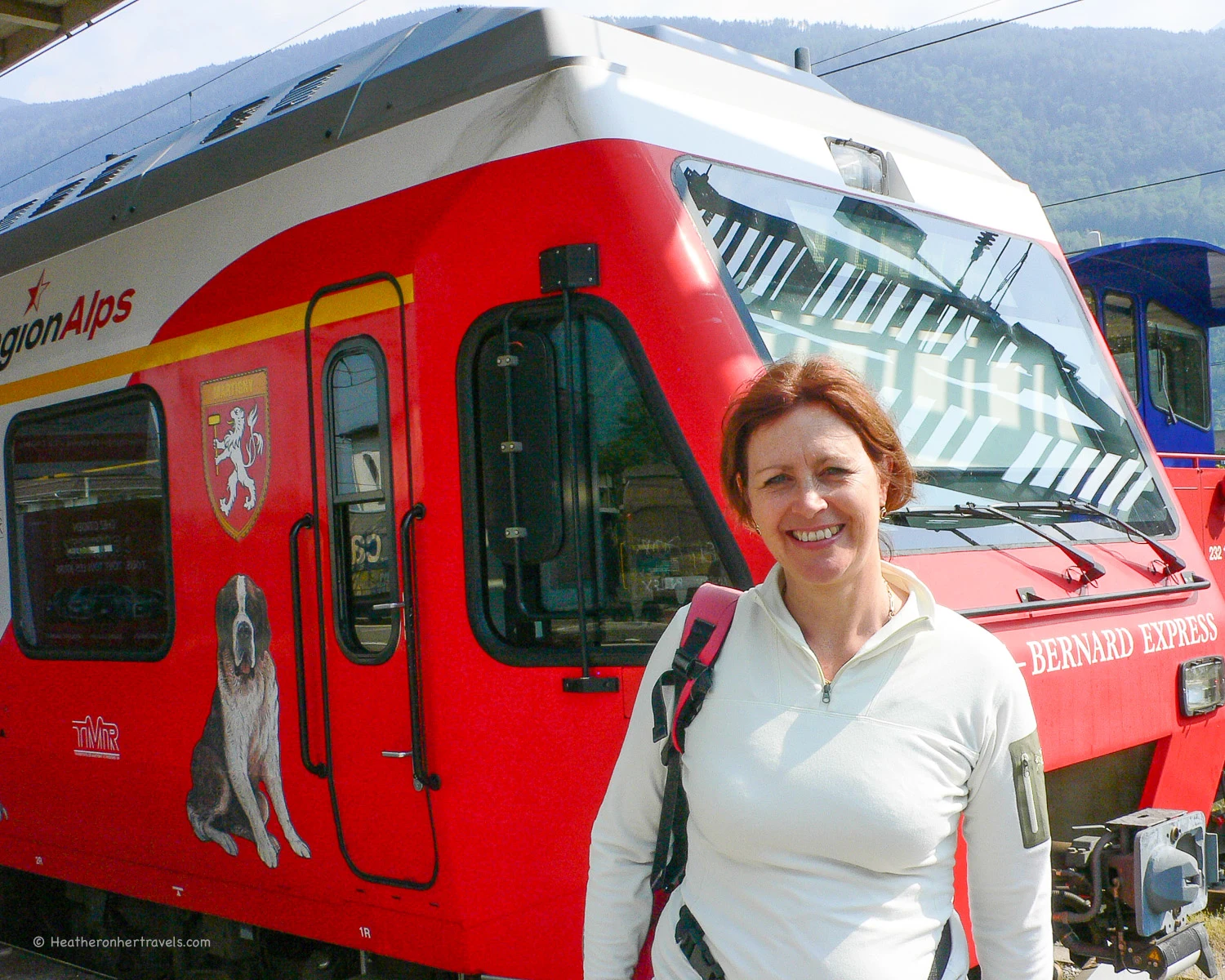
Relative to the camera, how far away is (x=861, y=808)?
6.22 feet

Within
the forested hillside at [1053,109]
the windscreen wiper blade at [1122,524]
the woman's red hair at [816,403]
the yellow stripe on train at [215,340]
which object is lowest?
the windscreen wiper blade at [1122,524]

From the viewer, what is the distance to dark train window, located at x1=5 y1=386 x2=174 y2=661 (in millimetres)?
4516

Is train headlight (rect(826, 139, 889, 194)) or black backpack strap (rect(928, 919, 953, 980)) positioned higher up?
train headlight (rect(826, 139, 889, 194))

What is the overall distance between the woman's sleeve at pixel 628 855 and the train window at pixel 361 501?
149 centimetres

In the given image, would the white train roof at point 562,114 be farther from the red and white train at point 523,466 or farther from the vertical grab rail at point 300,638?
the vertical grab rail at point 300,638

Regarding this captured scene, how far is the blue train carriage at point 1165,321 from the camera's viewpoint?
9.47 meters

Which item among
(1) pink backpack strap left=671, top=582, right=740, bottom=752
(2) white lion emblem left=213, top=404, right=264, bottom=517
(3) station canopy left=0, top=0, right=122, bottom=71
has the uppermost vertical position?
(3) station canopy left=0, top=0, right=122, bottom=71

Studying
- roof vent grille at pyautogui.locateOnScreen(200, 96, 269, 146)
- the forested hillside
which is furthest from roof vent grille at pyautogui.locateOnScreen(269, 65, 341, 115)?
the forested hillside

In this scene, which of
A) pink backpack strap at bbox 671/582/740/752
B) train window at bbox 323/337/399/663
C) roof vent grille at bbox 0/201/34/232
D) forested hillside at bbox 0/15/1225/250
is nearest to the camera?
pink backpack strap at bbox 671/582/740/752

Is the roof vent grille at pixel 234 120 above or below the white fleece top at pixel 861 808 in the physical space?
above

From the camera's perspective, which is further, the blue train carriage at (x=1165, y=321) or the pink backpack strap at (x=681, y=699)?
the blue train carriage at (x=1165, y=321)

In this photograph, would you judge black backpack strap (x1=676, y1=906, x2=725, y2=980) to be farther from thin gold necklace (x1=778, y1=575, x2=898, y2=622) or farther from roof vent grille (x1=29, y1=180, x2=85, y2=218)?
roof vent grille (x1=29, y1=180, x2=85, y2=218)

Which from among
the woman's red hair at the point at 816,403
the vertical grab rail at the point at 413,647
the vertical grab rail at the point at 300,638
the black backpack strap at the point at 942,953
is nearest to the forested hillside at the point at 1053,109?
the vertical grab rail at the point at 300,638

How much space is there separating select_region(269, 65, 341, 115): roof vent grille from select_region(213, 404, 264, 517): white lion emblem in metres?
1.00
